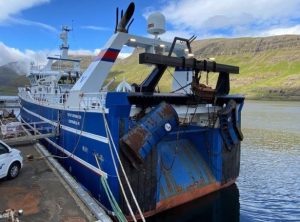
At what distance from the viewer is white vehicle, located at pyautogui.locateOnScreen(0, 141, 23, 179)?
12797mm

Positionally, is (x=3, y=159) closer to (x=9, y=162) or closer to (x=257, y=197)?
(x=9, y=162)

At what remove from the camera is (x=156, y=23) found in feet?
56.4

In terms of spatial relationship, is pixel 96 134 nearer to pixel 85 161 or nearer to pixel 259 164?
pixel 85 161

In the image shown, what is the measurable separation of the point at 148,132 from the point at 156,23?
7.47 m

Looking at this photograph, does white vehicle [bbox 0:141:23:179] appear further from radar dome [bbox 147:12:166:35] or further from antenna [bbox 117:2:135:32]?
radar dome [bbox 147:12:166:35]

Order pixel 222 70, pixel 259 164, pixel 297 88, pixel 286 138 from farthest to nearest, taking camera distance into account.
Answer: pixel 297 88 → pixel 286 138 → pixel 259 164 → pixel 222 70

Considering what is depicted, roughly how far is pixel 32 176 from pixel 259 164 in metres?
16.3

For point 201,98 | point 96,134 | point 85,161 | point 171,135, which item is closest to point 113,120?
point 96,134

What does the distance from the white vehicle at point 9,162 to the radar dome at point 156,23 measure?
372 inches

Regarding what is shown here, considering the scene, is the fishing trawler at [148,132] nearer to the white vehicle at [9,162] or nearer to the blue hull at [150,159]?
the blue hull at [150,159]

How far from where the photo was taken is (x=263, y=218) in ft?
44.7

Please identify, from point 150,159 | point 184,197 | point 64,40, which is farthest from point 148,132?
point 64,40

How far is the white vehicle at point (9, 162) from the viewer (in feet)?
42.0

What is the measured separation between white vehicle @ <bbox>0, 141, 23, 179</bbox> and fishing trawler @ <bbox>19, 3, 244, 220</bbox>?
9.04ft
